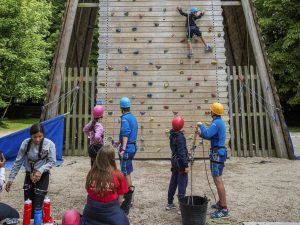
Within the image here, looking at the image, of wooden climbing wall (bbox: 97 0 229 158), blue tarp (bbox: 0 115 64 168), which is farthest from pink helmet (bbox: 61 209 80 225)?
wooden climbing wall (bbox: 97 0 229 158)

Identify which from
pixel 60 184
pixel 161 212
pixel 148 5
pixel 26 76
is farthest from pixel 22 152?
pixel 26 76

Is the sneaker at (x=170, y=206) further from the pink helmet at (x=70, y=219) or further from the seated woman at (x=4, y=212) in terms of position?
the seated woman at (x=4, y=212)

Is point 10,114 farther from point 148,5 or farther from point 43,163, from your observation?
point 43,163

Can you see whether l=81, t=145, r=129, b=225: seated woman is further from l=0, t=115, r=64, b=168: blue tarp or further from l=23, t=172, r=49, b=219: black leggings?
→ l=0, t=115, r=64, b=168: blue tarp

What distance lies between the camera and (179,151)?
5.61 meters

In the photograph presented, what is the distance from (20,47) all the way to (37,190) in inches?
1002

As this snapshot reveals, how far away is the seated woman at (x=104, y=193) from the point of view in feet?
12.8

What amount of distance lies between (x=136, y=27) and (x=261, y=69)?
161 inches

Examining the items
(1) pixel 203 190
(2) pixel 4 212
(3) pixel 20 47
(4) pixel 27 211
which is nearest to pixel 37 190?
(4) pixel 27 211

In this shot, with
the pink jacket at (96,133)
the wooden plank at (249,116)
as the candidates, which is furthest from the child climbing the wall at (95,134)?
the wooden plank at (249,116)

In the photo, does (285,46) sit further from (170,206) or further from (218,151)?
(170,206)

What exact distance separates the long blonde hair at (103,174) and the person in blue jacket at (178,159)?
5.75 feet

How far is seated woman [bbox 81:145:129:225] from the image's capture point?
154 inches

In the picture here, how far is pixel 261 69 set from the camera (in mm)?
10805
